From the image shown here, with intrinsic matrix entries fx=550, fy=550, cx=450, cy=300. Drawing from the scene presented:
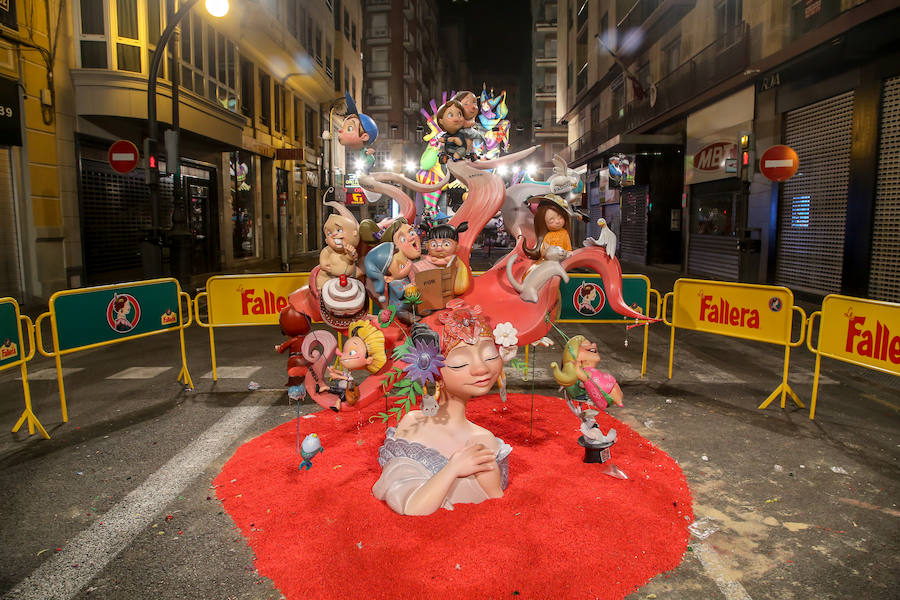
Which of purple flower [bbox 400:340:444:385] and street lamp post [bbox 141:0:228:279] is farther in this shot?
street lamp post [bbox 141:0:228:279]

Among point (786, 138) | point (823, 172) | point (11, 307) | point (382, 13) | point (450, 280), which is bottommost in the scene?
point (11, 307)

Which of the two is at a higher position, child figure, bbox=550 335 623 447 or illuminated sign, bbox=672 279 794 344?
illuminated sign, bbox=672 279 794 344

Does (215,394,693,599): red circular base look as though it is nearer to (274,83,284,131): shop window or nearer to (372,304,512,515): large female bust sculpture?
(372,304,512,515): large female bust sculpture

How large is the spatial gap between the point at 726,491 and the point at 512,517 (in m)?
1.58

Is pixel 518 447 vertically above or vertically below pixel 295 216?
below

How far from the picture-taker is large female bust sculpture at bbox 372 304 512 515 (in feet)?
10.6

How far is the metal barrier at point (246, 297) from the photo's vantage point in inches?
254

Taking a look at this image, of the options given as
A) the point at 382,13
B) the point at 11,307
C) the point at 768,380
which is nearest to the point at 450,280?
the point at 11,307

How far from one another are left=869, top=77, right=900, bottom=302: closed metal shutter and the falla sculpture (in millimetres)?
9070

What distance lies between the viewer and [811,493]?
12.2 ft

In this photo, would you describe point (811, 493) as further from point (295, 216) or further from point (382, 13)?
point (382, 13)

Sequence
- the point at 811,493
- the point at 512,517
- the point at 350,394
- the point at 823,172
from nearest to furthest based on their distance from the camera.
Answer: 1. the point at 512,517
2. the point at 811,493
3. the point at 350,394
4. the point at 823,172

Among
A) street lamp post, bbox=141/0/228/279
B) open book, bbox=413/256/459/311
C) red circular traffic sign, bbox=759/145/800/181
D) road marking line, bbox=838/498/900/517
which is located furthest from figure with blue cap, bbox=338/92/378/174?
red circular traffic sign, bbox=759/145/800/181

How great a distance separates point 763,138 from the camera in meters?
14.3
